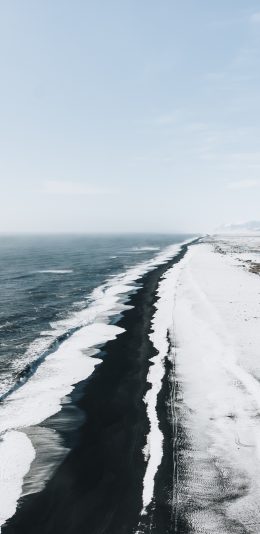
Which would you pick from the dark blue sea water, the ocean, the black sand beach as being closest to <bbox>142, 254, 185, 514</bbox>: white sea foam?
the black sand beach

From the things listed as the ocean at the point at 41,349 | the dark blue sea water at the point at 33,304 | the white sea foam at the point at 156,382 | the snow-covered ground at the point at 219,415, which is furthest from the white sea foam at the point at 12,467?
the snow-covered ground at the point at 219,415

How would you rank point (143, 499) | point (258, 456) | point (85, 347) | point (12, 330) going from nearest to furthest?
point (143, 499) < point (258, 456) < point (85, 347) < point (12, 330)

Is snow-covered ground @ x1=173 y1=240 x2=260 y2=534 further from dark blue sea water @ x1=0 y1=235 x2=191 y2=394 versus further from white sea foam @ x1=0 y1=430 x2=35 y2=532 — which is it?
dark blue sea water @ x1=0 y1=235 x2=191 y2=394

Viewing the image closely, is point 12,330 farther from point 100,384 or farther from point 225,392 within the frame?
point 225,392

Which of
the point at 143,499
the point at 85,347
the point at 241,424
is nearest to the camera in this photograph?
the point at 143,499

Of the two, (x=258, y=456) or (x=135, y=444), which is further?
(x=135, y=444)

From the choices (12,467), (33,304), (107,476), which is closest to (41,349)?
(12,467)

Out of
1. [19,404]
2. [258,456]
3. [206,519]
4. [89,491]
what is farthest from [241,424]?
[19,404]
